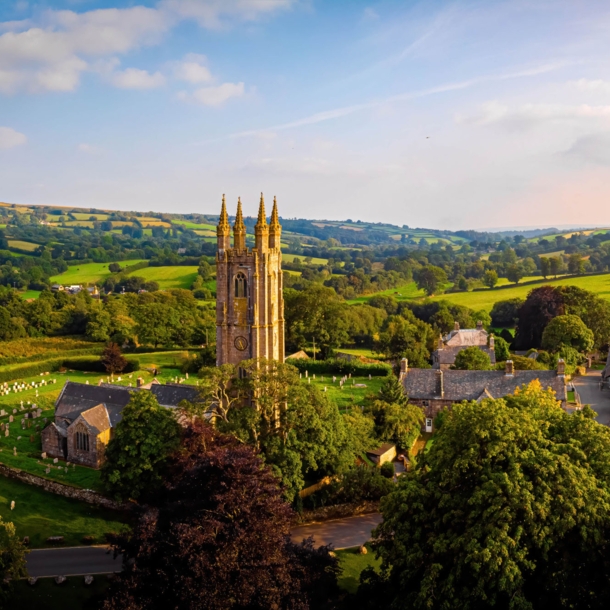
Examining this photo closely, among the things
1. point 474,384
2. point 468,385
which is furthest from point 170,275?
point 474,384

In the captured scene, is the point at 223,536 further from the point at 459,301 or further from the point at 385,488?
the point at 459,301

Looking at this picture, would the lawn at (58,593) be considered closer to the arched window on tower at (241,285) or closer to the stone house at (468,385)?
the arched window on tower at (241,285)

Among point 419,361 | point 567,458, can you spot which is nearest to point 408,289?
point 419,361

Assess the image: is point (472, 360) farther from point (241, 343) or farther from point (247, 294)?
point (247, 294)

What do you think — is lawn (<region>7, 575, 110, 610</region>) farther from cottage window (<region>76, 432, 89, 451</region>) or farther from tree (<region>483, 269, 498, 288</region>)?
tree (<region>483, 269, 498, 288</region>)

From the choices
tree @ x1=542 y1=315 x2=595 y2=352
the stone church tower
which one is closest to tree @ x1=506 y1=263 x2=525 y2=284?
tree @ x1=542 y1=315 x2=595 y2=352
